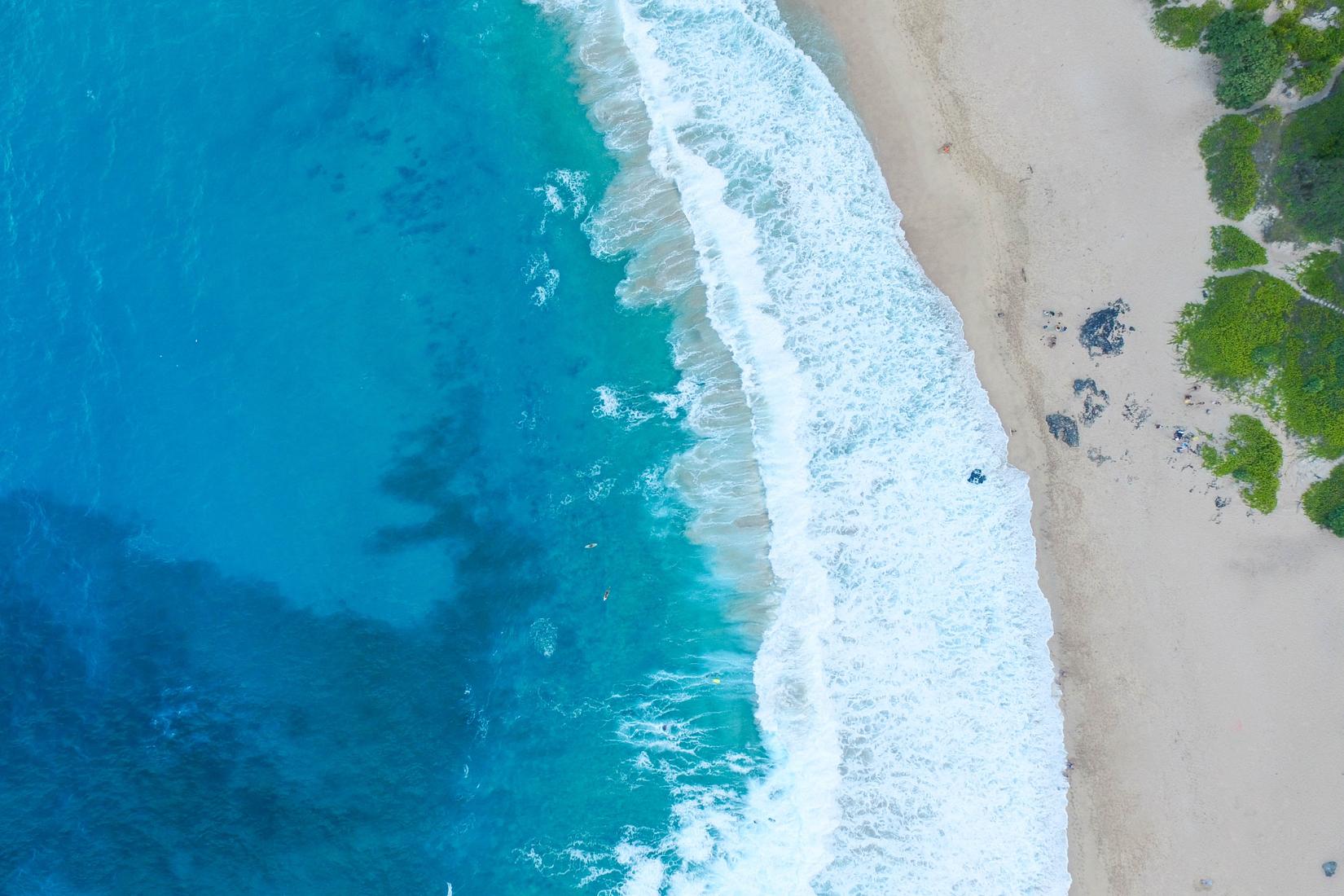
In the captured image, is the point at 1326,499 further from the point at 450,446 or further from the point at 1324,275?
the point at 450,446

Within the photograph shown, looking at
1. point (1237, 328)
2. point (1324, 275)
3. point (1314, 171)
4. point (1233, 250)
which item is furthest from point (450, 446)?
point (1314, 171)

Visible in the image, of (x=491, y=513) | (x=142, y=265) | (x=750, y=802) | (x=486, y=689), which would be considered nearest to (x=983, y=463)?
(x=750, y=802)

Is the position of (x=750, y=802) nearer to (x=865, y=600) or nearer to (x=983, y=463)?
(x=865, y=600)

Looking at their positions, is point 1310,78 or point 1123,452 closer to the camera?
point 1310,78

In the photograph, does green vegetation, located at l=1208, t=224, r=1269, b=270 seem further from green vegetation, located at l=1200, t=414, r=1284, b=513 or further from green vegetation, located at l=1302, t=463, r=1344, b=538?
green vegetation, located at l=1302, t=463, r=1344, b=538

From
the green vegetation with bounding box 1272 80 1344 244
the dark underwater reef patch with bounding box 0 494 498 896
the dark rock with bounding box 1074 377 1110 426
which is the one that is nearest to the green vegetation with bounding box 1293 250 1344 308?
the green vegetation with bounding box 1272 80 1344 244

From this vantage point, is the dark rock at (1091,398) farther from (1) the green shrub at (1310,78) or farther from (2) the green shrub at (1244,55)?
(1) the green shrub at (1310,78)

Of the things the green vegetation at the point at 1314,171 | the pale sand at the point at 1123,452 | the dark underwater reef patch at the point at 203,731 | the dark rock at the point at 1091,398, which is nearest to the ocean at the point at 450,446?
the dark underwater reef patch at the point at 203,731
